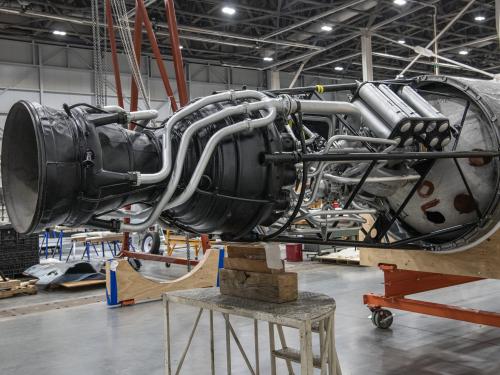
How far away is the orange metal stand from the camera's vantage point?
4750 millimetres

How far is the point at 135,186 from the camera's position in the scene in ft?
7.56

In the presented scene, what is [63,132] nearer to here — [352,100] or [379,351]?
[352,100]

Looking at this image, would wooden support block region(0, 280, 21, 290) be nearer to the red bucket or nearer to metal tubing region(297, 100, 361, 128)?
the red bucket

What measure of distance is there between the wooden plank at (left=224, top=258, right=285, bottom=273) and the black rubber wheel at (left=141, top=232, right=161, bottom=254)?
7857mm

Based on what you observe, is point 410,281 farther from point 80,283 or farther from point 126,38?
point 80,283

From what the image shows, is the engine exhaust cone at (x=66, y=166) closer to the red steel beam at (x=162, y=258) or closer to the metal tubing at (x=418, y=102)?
the metal tubing at (x=418, y=102)

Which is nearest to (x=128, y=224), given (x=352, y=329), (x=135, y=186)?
(x=135, y=186)

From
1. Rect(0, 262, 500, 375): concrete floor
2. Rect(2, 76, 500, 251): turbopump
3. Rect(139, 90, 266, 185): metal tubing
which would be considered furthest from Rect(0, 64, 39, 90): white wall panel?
Rect(139, 90, 266, 185): metal tubing

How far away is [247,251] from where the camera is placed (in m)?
3.25

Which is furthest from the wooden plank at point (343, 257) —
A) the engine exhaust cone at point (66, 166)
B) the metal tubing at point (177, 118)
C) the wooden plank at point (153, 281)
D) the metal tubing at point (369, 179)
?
the engine exhaust cone at point (66, 166)

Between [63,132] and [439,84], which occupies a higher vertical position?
[439,84]

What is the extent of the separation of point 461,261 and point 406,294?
1.66m

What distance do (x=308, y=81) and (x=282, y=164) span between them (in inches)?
827

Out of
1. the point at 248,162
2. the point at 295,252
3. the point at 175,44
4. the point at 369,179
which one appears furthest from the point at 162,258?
the point at 248,162
